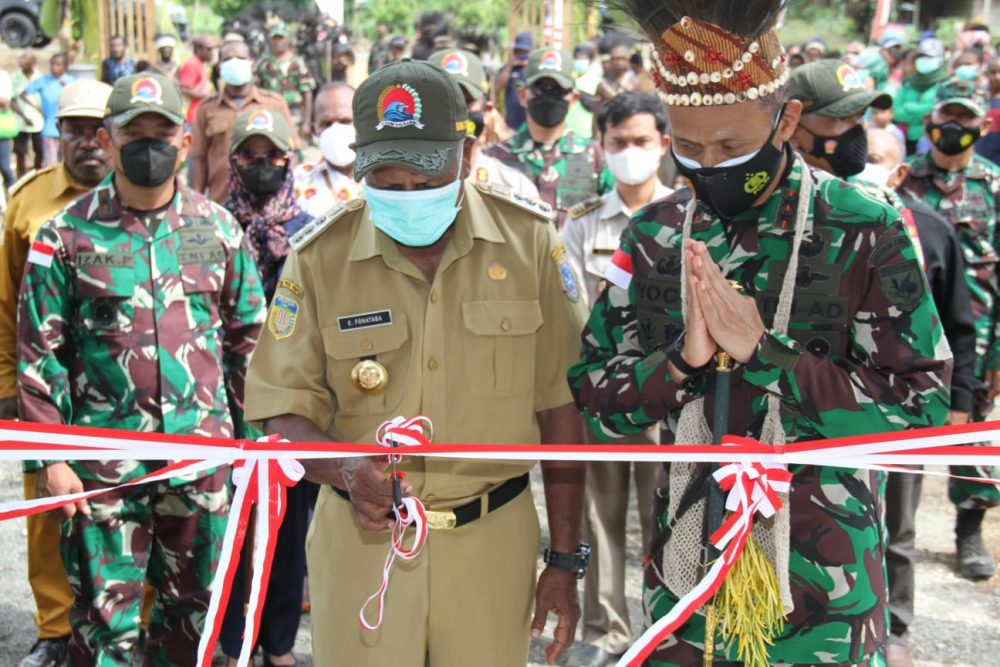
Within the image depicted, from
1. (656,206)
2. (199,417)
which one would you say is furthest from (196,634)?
(656,206)

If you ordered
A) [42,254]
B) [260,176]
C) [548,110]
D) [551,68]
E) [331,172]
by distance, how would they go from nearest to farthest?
[42,254], [260,176], [331,172], [548,110], [551,68]

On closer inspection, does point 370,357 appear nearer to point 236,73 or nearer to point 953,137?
point 953,137

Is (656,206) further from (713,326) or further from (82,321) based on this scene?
(82,321)

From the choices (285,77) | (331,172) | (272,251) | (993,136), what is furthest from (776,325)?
(285,77)

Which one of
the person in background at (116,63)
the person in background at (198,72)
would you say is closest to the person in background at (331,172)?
the person in background at (198,72)

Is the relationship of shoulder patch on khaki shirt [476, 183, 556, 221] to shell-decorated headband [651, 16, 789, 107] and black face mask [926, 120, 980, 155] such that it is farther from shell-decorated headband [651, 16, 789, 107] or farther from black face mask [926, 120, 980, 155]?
black face mask [926, 120, 980, 155]

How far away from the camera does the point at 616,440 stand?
521 cm

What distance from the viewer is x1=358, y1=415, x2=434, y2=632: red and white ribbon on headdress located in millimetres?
2803

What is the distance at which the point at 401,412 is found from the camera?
9.95ft

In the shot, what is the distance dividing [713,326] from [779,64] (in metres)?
0.70

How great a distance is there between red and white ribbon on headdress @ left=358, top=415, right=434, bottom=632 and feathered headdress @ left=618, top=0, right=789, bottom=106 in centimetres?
103

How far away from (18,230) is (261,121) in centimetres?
133

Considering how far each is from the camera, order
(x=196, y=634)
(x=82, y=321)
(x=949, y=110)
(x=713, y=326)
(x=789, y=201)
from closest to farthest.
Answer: (x=713, y=326) < (x=789, y=201) < (x=82, y=321) < (x=196, y=634) < (x=949, y=110)

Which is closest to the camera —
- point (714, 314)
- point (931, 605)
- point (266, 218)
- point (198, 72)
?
point (714, 314)
